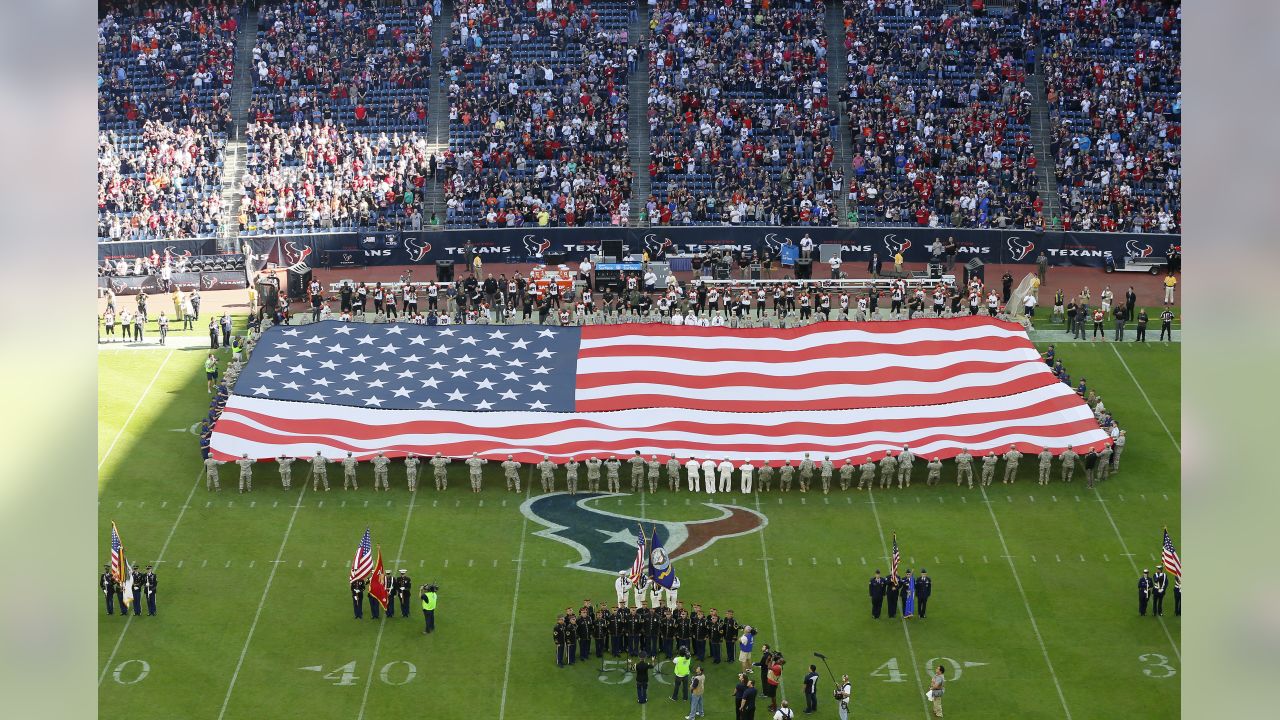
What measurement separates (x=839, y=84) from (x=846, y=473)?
29.5m

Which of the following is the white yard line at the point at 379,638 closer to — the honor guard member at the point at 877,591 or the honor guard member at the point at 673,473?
the honor guard member at the point at 673,473

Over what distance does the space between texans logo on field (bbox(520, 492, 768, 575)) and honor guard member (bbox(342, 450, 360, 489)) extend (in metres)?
4.58

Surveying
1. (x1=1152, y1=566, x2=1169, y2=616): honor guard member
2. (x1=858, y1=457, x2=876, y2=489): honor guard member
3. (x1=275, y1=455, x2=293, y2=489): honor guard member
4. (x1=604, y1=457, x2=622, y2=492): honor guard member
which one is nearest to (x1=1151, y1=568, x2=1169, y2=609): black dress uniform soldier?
(x1=1152, y1=566, x2=1169, y2=616): honor guard member

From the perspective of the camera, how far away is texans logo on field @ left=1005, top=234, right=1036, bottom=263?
193ft

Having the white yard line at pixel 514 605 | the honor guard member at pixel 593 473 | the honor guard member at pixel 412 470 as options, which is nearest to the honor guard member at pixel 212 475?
the honor guard member at pixel 412 470

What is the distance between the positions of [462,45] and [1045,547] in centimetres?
3858

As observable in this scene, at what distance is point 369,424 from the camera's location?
41969 millimetres

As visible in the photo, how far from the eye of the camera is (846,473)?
40.4 m

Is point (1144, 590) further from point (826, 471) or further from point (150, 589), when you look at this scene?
point (150, 589)

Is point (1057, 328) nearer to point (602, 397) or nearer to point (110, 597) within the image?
point (602, 397)

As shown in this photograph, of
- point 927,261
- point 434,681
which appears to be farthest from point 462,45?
point 434,681

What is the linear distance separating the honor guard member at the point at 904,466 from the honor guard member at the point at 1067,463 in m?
3.95

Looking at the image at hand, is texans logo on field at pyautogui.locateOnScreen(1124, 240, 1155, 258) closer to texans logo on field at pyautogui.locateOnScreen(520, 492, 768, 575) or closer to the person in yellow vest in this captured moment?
texans logo on field at pyautogui.locateOnScreen(520, 492, 768, 575)

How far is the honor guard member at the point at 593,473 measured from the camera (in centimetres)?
3988
